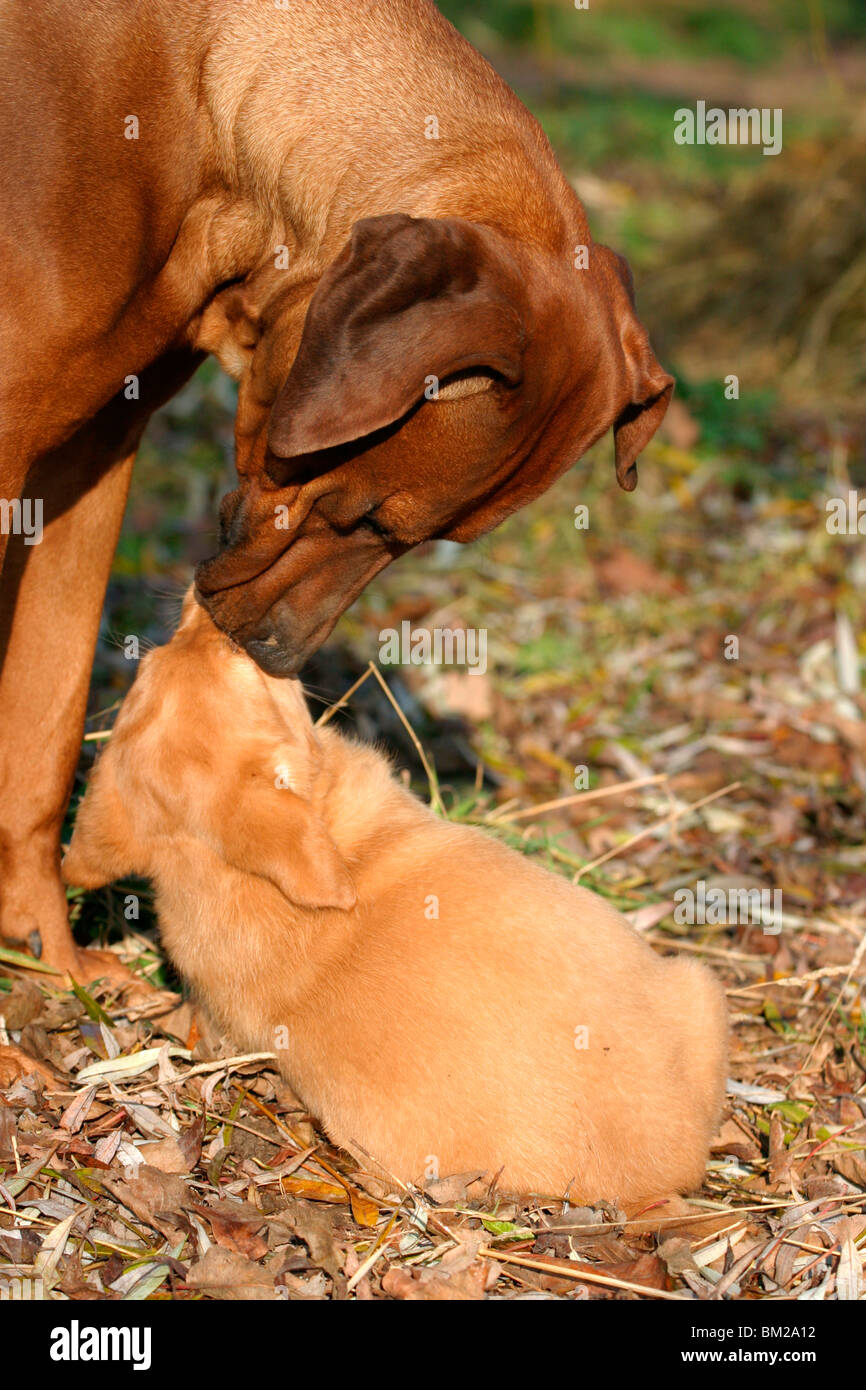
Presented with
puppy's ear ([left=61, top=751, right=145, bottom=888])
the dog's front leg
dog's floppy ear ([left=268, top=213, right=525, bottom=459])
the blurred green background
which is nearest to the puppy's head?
puppy's ear ([left=61, top=751, right=145, bottom=888])

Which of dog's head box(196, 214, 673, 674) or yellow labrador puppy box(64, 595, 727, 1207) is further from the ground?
dog's head box(196, 214, 673, 674)

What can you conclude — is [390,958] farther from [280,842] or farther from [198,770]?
[198,770]

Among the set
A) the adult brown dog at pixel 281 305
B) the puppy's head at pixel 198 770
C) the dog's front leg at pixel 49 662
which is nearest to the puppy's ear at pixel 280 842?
the puppy's head at pixel 198 770

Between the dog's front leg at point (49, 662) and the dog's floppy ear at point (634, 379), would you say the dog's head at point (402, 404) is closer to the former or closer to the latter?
the dog's floppy ear at point (634, 379)

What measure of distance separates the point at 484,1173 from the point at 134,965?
5.04 feet

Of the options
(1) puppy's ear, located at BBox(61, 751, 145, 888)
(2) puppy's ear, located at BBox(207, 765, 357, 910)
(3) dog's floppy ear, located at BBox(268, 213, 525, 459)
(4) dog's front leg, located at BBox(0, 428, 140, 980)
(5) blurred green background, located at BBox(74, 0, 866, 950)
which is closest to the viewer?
(3) dog's floppy ear, located at BBox(268, 213, 525, 459)

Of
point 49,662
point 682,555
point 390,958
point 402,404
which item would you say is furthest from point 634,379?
point 682,555

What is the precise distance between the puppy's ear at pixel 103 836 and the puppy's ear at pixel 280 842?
0.27 m

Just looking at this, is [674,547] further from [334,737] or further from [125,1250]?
[125,1250]

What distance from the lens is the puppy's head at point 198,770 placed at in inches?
134

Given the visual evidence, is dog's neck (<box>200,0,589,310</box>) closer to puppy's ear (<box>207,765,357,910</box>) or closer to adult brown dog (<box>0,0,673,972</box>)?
adult brown dog (<box>0,0,673,972</box>)

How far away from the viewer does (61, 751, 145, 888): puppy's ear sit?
3615mm
